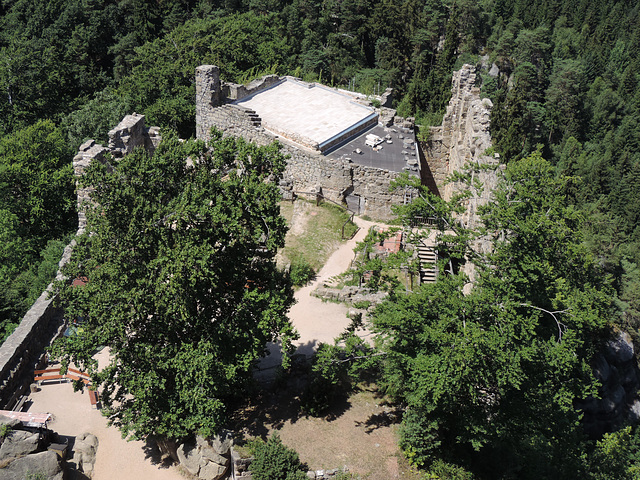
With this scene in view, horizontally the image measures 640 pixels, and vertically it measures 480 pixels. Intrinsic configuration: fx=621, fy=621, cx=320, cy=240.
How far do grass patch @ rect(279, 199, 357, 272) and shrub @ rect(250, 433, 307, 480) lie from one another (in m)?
10.5

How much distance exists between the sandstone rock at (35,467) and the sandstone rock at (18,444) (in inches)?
8.5

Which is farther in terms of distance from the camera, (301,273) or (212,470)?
(301,273)

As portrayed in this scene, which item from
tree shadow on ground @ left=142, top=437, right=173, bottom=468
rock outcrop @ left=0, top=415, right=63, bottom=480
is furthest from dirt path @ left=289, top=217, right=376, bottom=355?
rock outcrop @ left=0, top=415, right=63, bottom=480

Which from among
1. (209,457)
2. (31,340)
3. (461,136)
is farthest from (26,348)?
(461,136)

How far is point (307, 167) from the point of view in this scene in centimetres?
3250

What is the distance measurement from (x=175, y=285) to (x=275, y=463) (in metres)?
6.15

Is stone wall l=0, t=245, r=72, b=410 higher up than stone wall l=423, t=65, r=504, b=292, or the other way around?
stone wall l=423, t=65, r=504, b=292

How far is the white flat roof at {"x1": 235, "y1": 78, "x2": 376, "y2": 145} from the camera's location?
3488 centimetres

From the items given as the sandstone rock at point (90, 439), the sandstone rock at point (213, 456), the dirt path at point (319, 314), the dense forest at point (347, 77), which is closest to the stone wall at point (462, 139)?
the dense forest at point (347, 77)

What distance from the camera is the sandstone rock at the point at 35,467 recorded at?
18125 millimetres

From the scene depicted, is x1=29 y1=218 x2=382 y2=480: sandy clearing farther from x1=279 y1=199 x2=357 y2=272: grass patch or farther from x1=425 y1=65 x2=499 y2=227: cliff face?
x1=425 y1=65 x2=499 y2=227: cliff face

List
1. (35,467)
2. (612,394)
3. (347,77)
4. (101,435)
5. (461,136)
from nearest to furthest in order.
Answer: (35,467) → (101,435) → (461,136) → (612,394) → (347,77)

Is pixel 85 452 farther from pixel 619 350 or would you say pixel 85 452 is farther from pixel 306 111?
pixel 619 350

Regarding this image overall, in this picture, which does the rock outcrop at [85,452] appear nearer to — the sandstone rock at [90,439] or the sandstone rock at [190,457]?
the sandstone rock at [90,439]
